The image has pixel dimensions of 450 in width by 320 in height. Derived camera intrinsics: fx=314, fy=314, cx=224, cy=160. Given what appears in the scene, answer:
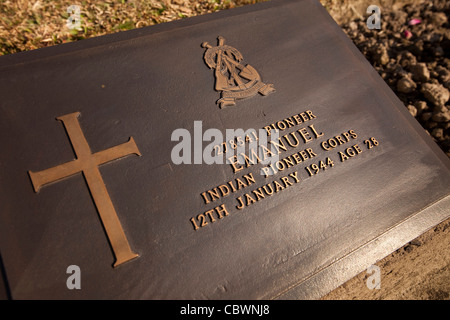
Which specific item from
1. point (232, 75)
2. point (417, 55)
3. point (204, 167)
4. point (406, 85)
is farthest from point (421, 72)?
point (204, 167)

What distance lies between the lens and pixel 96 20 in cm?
284

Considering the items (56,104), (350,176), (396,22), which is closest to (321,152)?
(350,176)

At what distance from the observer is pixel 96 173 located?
5.88 feet

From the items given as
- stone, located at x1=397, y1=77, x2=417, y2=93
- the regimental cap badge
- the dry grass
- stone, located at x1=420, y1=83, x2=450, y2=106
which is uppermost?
the dry grass

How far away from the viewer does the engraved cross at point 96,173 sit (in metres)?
1.69

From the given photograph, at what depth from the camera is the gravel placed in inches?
116

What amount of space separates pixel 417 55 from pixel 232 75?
7.77 feet

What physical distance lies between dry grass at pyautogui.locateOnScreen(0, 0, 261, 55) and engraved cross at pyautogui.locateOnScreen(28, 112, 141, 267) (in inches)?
49.3

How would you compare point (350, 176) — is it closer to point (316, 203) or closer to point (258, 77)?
point (316, 203)

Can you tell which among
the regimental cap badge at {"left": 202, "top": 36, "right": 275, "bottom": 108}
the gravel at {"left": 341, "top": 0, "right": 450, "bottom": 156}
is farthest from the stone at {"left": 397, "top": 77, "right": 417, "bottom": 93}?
the regimental cap badge at {"left": 202, "top": 36, "right": 275, "bottom": 108}

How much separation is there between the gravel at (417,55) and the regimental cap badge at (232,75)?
1.67 metres

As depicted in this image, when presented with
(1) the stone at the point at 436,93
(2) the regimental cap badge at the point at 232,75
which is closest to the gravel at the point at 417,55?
(1) the stone at the point at 436,93

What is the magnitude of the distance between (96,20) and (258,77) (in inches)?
64.0

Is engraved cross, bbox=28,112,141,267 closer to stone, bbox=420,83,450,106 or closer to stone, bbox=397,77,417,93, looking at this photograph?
stone, bbox=397,77,417,93
